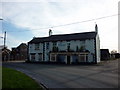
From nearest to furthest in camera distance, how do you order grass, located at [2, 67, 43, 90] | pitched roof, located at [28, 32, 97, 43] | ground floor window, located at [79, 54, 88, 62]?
1. grass, located at [2, 67, 43, 90]
2. ground floor window, located at [79, 54, 88, 62]
3. pitched roof, located at [28, 32, 97, 43]

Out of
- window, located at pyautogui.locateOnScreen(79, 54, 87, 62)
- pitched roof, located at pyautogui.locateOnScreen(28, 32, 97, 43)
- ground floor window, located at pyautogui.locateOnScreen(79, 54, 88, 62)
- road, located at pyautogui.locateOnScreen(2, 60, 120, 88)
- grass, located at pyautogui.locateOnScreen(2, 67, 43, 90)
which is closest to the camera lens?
grass, located at pyautogui.locateOnScreen(2, 67, 43, 90)

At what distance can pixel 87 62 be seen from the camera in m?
39.6

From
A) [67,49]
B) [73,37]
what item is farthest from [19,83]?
[73,37]

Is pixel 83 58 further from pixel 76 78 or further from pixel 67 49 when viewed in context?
pixel 76 78

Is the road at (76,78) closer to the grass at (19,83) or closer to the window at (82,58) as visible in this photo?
the grass at (19,83)

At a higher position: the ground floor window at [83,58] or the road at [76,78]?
the ground floor window at [83,58]

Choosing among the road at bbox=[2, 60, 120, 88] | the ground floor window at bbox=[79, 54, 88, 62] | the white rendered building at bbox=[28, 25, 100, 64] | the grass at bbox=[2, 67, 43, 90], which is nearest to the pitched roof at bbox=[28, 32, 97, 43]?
the white rendered building at bbox=[28, 25, 100, 64]

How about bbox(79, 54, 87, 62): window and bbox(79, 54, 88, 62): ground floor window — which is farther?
bbox(79, 54, 87, 62): window

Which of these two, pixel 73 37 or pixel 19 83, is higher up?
pixel 73 37

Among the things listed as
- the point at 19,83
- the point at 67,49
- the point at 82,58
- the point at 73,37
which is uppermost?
the point at 73,37

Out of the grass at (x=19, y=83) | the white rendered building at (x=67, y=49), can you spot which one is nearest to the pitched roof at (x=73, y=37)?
the white rendered building at (x=67, y=49)

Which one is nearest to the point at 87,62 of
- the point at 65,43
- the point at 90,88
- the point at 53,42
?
the point at 65,43

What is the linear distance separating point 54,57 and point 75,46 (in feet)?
21.9

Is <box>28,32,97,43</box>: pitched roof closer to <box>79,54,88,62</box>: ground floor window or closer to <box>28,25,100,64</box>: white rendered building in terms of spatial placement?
<box>28,25,100,64</box>: white rendered building
